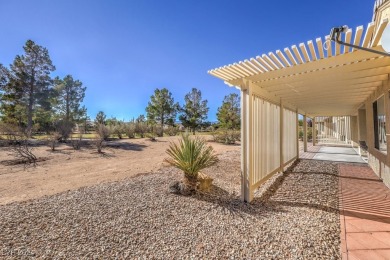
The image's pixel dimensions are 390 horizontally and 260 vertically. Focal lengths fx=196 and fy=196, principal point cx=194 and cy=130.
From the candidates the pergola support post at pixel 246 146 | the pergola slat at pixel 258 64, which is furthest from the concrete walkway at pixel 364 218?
the pergola slat at pixel 258 64

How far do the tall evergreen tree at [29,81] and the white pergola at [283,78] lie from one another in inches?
816

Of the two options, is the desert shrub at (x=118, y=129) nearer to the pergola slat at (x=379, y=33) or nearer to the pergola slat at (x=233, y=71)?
the pergola slat at (x=233, y=71)

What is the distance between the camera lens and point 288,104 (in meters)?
7.57

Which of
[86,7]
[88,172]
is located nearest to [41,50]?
[86,7]

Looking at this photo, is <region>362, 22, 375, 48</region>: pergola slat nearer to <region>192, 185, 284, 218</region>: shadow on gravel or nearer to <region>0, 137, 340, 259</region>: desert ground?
<region>0, 137, 340, 259</region>: desert ground

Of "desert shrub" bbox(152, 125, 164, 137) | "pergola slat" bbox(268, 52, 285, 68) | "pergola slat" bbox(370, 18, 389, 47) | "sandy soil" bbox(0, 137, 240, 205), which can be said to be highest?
"pergola slat" bbox(268, 52, 285, 68)

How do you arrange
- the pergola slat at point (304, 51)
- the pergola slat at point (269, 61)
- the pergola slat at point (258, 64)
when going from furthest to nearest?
1. the pergola slat at point (258, 64)
2. the pergola slat at point (269, 61)
3. the pergola slat at point (304, 51)

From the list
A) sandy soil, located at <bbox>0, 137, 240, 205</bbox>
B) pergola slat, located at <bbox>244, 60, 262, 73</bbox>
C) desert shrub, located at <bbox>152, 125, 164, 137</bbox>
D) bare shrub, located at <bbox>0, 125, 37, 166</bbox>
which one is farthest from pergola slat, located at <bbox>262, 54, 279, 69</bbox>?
desert shrub, located at <bbox>152, 125, 164, 137</bbox>

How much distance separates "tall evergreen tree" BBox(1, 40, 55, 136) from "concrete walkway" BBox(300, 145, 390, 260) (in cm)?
2250

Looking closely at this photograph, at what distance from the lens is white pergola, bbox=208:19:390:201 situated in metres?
2.84

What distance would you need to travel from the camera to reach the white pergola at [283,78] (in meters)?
2.84

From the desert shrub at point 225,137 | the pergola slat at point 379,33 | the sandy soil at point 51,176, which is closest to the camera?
the pergola slat at point 379,33

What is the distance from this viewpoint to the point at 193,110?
34.5 m

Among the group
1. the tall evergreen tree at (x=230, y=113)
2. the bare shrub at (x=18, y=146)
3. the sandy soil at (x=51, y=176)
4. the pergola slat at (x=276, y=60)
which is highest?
the tall evergreen tree at (x=230, y=113)
